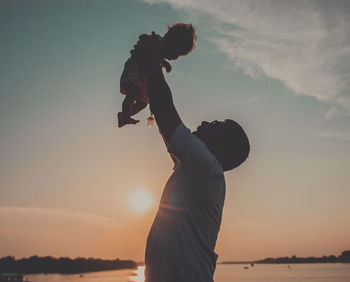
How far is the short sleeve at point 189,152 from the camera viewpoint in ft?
6.28

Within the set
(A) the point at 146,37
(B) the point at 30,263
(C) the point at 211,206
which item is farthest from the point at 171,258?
(B) the point at 30,263

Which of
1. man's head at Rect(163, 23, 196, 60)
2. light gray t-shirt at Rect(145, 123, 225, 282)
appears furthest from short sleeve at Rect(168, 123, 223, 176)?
man's head at Rect(163, 23, 196, 60)

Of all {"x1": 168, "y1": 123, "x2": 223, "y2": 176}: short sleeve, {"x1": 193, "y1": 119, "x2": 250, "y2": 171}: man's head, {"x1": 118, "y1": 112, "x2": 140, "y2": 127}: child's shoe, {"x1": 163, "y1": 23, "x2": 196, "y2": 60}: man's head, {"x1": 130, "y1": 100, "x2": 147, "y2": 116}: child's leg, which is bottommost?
{"x1": 168, "y1": 123, "x2": 223, "y2": 176}: short sleeve

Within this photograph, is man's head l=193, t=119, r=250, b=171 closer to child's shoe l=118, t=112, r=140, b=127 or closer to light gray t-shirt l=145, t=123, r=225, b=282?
light gray t-shirt l=145, t=123, r=225, b=282

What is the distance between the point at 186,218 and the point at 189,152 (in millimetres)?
395

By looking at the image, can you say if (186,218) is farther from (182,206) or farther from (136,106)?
(136,106)

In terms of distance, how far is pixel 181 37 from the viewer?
2621 millimetres

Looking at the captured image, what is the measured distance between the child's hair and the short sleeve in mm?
864

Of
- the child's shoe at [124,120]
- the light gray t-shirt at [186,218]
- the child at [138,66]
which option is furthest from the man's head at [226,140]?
the child's shoe at [124,120]

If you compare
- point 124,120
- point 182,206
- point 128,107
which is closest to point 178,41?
point 128,107

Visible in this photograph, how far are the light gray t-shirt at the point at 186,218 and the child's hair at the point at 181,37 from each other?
2.80ft

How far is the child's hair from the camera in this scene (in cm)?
258

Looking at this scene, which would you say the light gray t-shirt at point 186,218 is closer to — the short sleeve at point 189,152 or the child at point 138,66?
the short sleeve at point 189,152

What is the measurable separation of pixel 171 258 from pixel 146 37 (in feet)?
4.29
